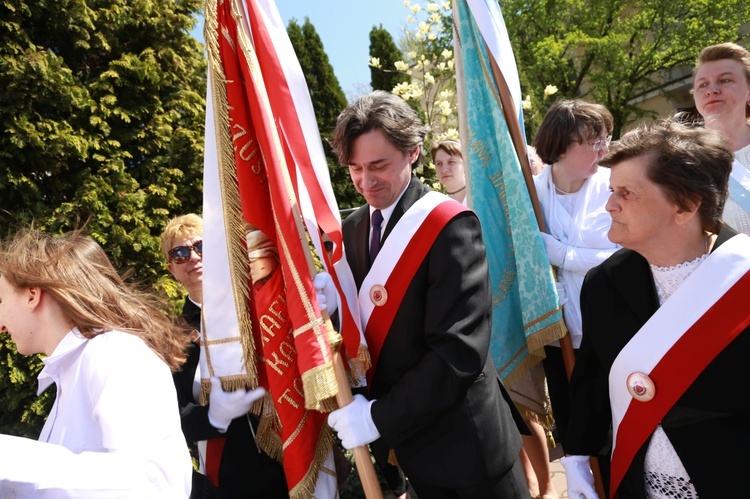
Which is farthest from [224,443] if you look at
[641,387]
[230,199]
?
[641,387]

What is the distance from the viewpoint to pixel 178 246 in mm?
2682

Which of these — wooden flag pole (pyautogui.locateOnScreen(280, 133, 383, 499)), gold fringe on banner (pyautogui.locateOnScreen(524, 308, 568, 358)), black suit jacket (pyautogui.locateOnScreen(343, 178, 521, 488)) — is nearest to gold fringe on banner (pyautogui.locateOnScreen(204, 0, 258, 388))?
wooden flag pole (pyautogui.locateOnScreen(280, 133, 383, 499))

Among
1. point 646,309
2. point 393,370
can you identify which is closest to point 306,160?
point 393,370

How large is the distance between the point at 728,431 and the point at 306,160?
166cm

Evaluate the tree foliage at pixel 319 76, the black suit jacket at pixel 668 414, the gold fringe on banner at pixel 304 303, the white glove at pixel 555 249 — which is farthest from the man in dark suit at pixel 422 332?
the tree foliage at pixel 319 76

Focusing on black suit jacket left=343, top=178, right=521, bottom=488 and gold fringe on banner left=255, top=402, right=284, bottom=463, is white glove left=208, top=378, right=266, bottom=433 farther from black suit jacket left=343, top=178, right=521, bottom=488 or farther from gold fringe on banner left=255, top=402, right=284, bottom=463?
black suit jacket left=343, top=178, right=521, bottom=488

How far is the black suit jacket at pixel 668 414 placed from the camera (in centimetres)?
154

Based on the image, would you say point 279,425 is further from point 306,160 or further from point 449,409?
point 306,160

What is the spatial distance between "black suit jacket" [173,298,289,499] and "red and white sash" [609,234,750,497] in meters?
1.44

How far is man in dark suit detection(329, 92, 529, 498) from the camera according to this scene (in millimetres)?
1867

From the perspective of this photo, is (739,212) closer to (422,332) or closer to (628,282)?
(628,282)

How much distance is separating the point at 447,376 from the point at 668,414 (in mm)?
664

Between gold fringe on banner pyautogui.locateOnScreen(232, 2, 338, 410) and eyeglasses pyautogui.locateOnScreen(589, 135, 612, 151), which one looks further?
eyeglasses pyautogui.locateOnScreen(589, 135, 612, 151)

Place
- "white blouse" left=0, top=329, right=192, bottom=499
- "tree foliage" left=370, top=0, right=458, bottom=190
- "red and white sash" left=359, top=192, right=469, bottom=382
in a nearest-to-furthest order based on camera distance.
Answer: "white blouse" left=0, top=329, right=192, bottom=499, "red and white sash" left=359, top=192, right=469, bottom=382, "tree foliage" left=370, top=0, right=458, bottom=190
